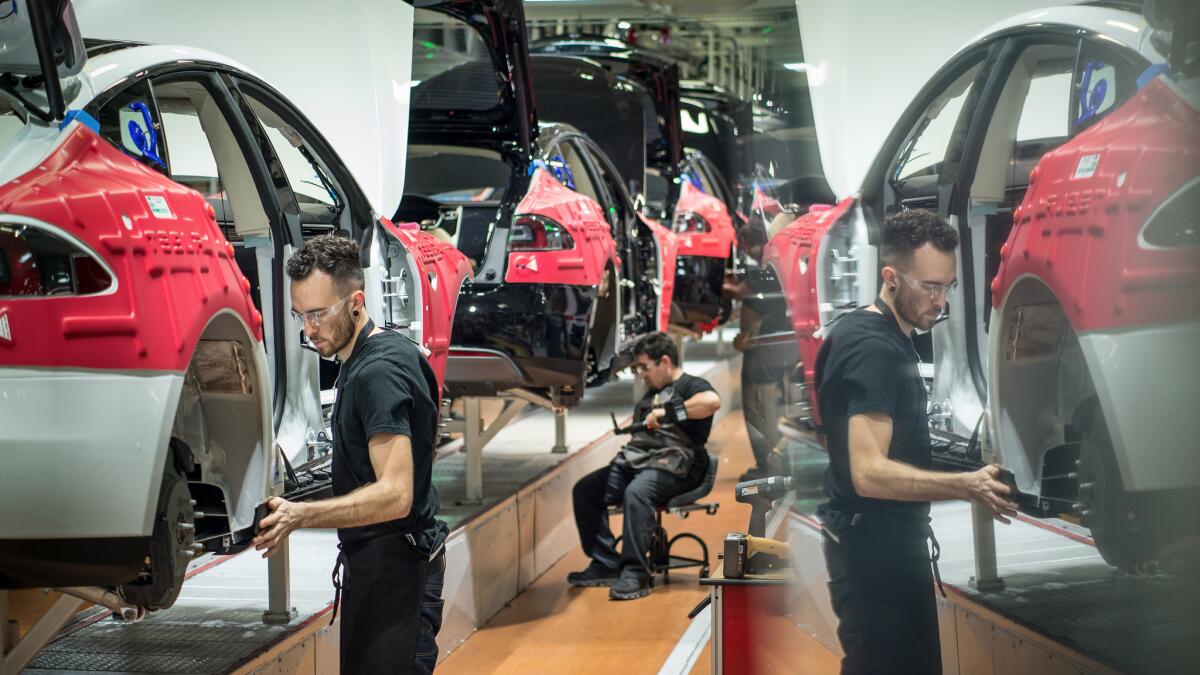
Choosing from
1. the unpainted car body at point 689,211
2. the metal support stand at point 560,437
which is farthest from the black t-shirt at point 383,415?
the unpainted car body at point 689,211

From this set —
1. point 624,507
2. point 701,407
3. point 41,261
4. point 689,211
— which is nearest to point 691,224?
point 689,211

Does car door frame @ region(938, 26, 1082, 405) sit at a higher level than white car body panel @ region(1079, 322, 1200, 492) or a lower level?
higher

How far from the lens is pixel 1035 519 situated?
2.05 meters

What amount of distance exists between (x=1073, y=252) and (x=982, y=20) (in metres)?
0.47

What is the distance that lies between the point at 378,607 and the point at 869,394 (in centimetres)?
135

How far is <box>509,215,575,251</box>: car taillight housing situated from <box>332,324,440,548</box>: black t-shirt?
95.5 inches

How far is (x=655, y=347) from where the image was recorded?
6.40m

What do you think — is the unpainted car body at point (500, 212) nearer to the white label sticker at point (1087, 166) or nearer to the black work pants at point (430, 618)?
the black work pants at point (430, 618)

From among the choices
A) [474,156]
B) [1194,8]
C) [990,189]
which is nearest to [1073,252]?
[990,189]

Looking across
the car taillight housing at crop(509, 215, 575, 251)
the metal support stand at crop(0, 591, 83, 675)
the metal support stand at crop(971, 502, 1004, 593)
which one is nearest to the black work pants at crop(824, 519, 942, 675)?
the metal support stand at crop(971, 502, 1004, 593)

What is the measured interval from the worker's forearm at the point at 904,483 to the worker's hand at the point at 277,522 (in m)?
1.16

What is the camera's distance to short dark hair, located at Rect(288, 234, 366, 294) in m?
2.85

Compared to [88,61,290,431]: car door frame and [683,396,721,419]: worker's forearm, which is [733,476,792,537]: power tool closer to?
[88,61,290,431]: car door frame

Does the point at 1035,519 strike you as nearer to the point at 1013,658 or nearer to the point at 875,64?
the point at 1013,658
